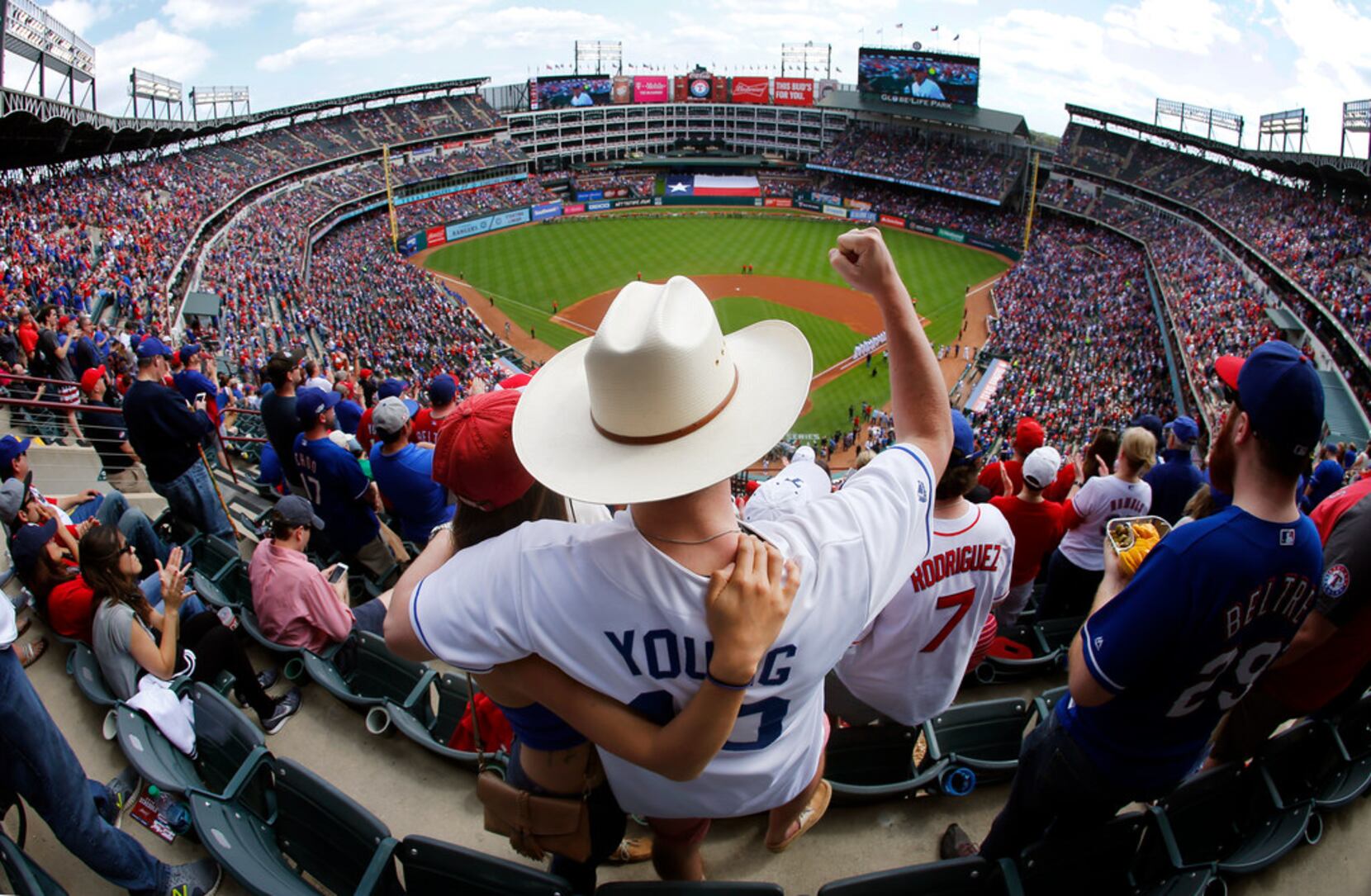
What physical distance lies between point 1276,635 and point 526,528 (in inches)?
93.7

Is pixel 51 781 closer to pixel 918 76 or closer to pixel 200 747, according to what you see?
pixel 200 747

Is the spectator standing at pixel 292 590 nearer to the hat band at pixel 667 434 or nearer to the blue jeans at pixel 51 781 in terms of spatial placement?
the blue jeans at pixel 51 781

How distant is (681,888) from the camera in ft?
8.27

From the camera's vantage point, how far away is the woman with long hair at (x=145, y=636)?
12.9 ft

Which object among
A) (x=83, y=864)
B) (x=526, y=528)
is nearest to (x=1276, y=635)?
(x=526, y=528)

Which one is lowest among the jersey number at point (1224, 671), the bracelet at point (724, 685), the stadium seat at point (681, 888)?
the stadium seat at point (681, 888)

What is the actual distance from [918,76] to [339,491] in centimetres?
6086

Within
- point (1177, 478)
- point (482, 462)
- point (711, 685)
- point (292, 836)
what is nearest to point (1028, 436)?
point (1177, 478)

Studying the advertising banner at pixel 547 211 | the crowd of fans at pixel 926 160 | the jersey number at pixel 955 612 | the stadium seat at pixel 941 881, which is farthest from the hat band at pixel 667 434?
the crowd of fans at pixel 926 160

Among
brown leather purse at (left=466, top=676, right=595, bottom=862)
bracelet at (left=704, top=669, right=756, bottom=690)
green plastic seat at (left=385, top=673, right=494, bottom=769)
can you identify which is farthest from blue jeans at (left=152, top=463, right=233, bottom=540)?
bracelet at (left=704, top=669, right=756, bottom=690)

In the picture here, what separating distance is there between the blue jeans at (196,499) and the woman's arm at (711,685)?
5.58 metres

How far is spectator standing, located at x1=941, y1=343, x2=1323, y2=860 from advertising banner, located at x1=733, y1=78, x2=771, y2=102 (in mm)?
69629

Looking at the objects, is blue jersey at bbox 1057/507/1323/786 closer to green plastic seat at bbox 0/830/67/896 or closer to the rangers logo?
the rangers logo

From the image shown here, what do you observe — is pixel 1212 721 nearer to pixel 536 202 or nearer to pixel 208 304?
pixel 208 304
